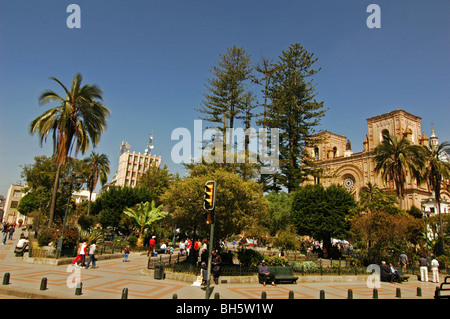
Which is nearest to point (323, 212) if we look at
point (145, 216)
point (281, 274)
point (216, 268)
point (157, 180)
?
point (281, 274)

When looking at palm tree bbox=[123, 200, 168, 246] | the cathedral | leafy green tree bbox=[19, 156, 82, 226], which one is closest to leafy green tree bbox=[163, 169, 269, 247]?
palm tree bbox=[123, 200, 168, 246]

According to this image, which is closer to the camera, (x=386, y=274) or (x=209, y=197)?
(x=209, y=197)

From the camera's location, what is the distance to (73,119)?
18.7 metres

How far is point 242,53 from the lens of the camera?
3108 cm

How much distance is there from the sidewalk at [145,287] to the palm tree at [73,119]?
24.4 feet

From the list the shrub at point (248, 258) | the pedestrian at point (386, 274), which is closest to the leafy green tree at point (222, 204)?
the shrub at point (248, 258)

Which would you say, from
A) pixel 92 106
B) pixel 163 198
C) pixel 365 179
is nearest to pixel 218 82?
pixel 92 106

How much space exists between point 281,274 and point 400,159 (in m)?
19.5

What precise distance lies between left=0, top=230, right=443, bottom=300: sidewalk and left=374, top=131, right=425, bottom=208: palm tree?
14708mm

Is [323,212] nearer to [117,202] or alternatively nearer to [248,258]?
[248,258]

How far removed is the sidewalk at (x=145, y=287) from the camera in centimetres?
867

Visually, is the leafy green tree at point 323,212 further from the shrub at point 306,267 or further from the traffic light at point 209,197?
the traffic light at point 209,197

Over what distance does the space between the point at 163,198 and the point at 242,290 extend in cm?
625

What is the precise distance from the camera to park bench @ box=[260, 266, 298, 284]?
40.7 ft
